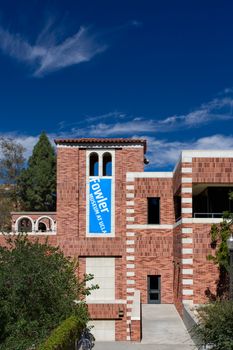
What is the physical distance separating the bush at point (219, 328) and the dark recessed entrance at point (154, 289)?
1387 cm

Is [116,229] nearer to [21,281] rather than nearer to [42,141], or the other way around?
[21,281]

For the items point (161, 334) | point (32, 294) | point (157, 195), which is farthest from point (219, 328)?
point (157, 195)

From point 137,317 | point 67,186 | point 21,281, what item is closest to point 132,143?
point 67,186

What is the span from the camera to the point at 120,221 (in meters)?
27.8

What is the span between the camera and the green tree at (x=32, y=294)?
14.7 metres

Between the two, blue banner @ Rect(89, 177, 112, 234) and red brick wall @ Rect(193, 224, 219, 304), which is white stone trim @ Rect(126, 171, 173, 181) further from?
red brick wall @ Rect(193, 224, 219, 304)

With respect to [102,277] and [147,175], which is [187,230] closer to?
[147,175]

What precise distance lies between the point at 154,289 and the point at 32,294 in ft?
38.2

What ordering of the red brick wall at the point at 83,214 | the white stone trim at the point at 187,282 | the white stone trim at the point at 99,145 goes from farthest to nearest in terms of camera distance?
1. the white stone trim at the point at 99,145
2. the red brick wall at the point at 83,214
3. the white stone trim at the point at 187,282

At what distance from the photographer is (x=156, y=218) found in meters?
27.0

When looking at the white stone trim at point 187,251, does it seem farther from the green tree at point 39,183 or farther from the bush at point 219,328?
the green tree at point 39,183

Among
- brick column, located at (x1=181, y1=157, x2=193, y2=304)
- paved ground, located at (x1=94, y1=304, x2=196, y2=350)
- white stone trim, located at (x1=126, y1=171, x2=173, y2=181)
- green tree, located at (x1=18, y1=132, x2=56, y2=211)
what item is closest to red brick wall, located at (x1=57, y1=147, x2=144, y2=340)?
white stone trim, located at (x1=126, y1=171, x2=173, y2=181)

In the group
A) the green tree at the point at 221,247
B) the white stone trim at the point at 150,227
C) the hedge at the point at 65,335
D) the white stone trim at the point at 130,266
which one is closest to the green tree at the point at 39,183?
the white stone trim at the point at 150,227

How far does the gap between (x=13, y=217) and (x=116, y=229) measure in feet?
54.0
